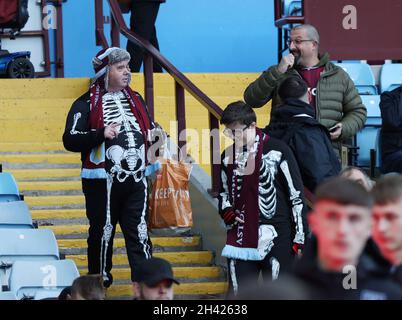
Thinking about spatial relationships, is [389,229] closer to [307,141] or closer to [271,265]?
[271,265]

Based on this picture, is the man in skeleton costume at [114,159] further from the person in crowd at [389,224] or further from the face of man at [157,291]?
the person in crowd at [389,224]

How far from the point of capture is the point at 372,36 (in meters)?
11.0

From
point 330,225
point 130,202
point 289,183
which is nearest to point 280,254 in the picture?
point 289,183

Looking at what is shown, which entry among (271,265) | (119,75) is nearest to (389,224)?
(271,265)

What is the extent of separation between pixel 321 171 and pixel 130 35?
289 centimetres

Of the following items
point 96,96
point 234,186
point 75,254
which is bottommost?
point 75,254

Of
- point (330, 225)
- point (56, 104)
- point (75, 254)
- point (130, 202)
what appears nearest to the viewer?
point (330, 225)

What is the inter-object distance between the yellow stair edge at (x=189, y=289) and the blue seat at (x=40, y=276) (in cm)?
63

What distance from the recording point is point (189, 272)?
810cm

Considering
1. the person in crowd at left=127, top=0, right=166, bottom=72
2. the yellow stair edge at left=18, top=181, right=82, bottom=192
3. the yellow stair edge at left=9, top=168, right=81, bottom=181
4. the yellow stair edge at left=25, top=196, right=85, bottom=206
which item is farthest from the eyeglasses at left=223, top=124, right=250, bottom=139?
the person in crowd at left=127, top=0, right=166, bottom=72

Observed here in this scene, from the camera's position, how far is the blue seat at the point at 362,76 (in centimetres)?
1062

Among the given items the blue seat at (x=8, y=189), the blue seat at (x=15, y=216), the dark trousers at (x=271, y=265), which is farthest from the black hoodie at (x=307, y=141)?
the blue seat at (x=8, y=189)

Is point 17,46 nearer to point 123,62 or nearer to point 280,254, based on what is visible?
point 123,62

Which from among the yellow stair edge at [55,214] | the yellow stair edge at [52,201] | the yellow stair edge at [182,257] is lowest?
the yellow stair edge at [182,257]
